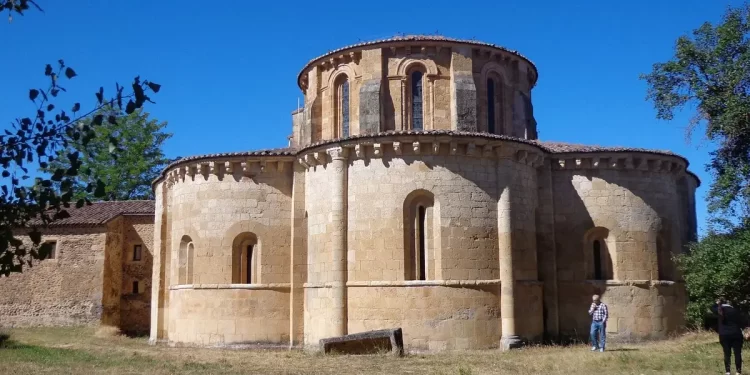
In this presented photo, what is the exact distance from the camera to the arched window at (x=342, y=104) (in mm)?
20281

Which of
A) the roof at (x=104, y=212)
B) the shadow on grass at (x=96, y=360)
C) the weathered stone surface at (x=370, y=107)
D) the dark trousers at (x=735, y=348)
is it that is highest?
the weathered stone surface at (x=370, y=107)

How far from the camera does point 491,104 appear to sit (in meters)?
20.1

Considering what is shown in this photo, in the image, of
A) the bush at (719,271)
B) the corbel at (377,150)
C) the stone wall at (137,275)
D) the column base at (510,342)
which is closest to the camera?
the bush at (719,271)

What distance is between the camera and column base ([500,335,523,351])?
16047mm

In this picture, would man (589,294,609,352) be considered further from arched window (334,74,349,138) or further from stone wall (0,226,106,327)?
stone wall (0,226,106,327)

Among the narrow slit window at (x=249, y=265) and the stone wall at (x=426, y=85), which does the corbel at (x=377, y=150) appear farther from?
the narrow slit window at (x=249, y=265)

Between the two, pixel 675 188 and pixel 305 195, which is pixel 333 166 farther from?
pixel 675 188

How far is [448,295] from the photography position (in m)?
15.9

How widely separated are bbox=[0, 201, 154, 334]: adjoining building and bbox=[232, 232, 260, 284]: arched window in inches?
400

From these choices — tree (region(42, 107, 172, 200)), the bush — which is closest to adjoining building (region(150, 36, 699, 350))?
the bush

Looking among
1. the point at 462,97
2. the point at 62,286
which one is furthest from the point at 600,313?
the point at 62,286

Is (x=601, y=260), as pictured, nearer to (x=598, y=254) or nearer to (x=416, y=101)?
(x=598, y=254)

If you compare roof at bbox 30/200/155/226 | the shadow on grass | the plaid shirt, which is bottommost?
the shadow on grass

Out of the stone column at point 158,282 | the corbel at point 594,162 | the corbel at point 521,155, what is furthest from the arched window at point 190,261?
the corbel at point 594,162
